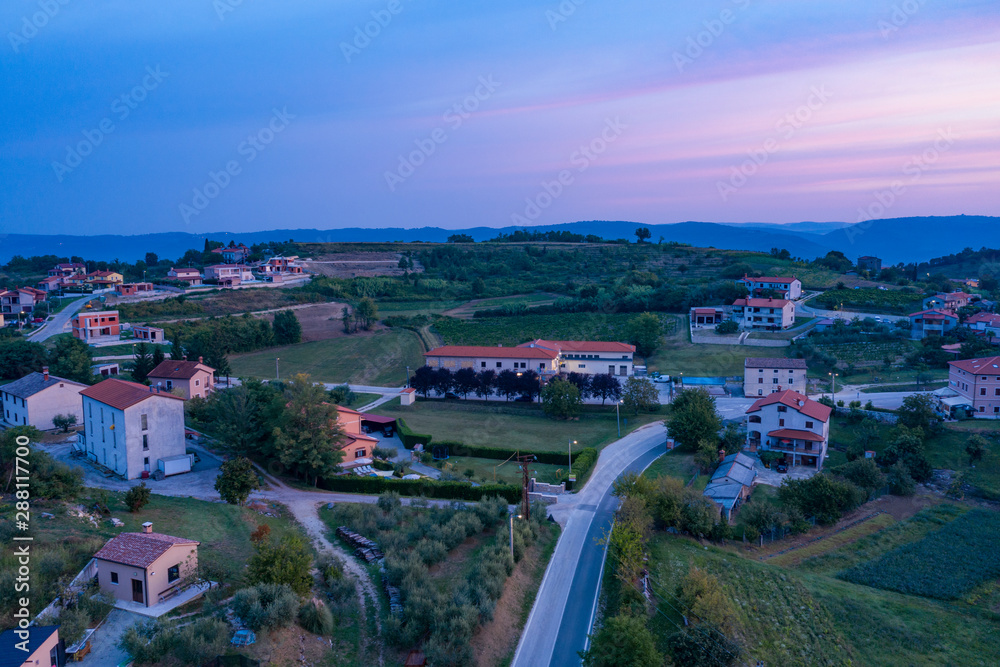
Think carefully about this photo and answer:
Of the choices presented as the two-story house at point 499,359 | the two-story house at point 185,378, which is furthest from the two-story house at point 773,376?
the two-story house at point 185,378

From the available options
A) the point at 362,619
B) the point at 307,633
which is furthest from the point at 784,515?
the point at 307,633

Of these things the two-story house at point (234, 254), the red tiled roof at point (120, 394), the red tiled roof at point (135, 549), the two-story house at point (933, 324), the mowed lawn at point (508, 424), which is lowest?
the mowed lawn at point (508, 424)

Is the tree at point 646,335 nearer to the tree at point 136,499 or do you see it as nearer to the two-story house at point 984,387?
the two-story house at point 984,387

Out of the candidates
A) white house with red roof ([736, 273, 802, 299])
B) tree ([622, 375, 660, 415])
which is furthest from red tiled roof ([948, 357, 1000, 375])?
white house with red roof ([736, 273, 802, 299])

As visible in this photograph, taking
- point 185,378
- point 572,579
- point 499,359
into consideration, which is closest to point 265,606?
point 572,579

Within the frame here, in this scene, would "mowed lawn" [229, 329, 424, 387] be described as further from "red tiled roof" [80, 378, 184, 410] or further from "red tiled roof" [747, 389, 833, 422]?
"red tiled roof" [747, 389, 833, 422]

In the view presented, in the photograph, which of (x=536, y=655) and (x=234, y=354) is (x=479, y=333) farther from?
Result: (x=536, y=655)
